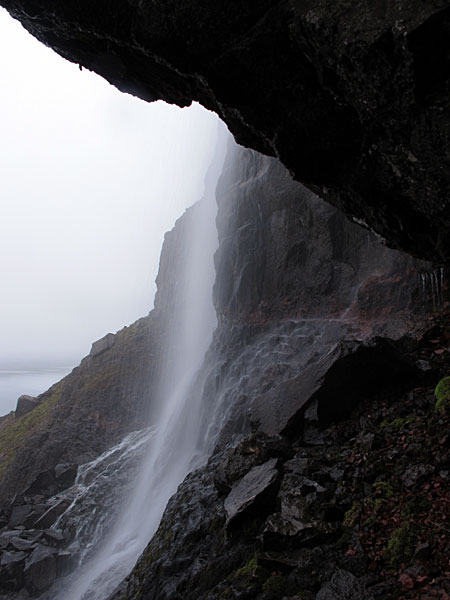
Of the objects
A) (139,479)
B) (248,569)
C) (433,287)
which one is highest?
(433,287)

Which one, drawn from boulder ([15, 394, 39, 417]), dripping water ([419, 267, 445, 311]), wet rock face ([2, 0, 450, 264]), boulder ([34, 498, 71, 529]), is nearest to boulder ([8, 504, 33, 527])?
boulder ([34, 498, 71, 529])

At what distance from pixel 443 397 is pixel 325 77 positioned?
6533mm

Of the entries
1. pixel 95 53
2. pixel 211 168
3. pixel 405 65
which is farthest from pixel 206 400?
pixel 211 168

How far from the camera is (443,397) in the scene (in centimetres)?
746

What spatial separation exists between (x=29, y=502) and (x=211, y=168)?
4024cm

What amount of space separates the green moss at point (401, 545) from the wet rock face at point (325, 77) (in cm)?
457

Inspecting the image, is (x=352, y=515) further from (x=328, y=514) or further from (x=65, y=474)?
(x=65, y=474)

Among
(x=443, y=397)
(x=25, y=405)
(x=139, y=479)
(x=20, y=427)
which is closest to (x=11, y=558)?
(x=139, y=479)

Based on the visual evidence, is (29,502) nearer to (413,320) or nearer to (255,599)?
(255,599)

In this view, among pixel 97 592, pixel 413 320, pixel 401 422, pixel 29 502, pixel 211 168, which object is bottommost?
pixel 29 502

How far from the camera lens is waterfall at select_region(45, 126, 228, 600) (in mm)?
15031

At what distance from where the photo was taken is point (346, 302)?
17.0m

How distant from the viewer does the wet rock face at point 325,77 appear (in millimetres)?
4562

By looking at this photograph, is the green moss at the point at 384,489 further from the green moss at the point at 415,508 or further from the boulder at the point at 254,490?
the boulder at the point at 254,490
